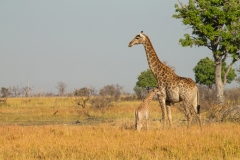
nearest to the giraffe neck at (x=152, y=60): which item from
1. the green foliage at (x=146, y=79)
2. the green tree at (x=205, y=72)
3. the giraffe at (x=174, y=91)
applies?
the giraffe at (x=174, y=91)

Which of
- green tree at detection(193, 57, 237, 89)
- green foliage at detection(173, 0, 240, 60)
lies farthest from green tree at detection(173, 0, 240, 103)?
green tree at detection(193, 57, 237, 89)

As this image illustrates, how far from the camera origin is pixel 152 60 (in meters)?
15.9

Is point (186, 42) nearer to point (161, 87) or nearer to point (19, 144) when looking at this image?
point (161, 87)

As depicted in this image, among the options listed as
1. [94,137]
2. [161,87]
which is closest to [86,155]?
[94,137]

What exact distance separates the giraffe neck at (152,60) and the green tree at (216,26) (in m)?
15.6

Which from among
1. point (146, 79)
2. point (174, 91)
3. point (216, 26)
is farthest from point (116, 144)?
point (146, 79)

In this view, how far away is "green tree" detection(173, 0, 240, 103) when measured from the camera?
3106cm

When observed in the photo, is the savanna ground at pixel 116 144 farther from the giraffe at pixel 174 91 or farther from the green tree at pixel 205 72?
the green tree at pixel 205 72

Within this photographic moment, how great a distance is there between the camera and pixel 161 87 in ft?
49.5

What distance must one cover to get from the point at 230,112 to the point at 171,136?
704cm

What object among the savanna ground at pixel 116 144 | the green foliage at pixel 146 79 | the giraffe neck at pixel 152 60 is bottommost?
the savanna ground at pixel 116 144

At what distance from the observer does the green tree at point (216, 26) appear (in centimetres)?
3106

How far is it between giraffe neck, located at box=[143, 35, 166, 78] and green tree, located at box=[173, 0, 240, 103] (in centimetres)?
1560

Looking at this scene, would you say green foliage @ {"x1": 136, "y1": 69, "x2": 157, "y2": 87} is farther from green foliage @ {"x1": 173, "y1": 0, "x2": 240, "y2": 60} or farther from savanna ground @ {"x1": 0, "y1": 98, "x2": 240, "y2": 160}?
savanna ground @ {"x1": 0, "y1": 98, "x2": 240, "y2": 160}
